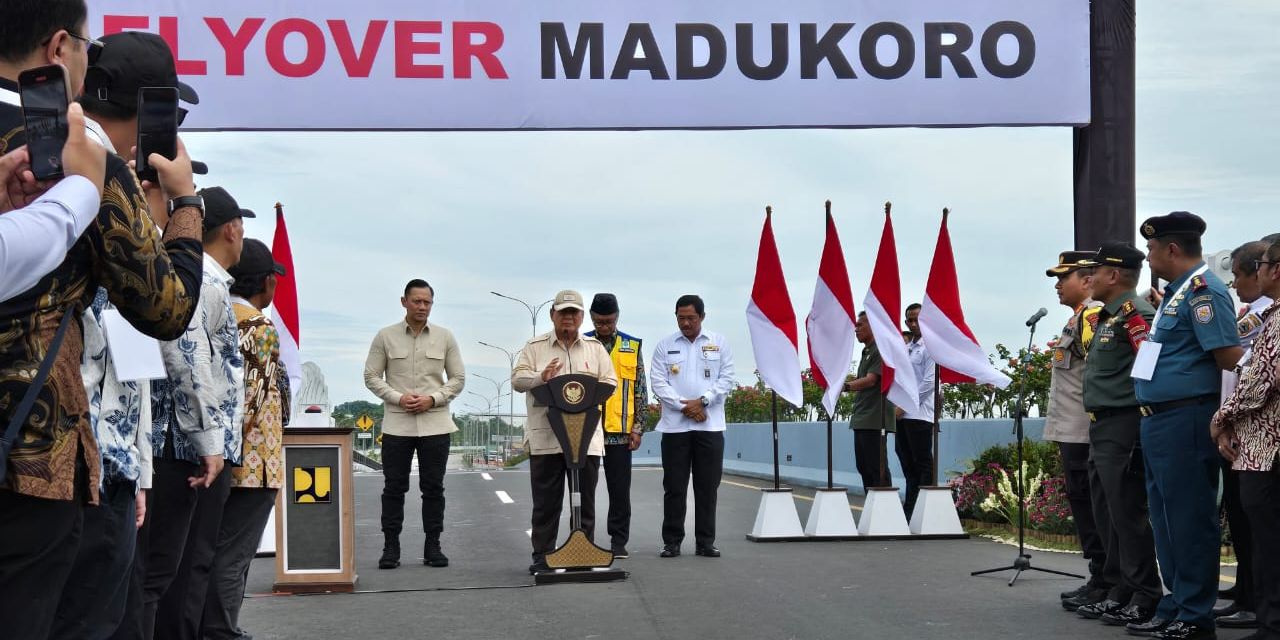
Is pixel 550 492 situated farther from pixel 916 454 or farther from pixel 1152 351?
pixel 916 454

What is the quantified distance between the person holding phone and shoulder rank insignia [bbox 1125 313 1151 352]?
18.9 ft

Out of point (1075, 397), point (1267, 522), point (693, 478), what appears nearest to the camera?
point (1267, 522)

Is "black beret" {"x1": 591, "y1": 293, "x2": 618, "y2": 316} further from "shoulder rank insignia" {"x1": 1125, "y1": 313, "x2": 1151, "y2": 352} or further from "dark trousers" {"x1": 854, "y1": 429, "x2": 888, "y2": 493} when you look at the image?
"shoulder rank insignia" {"x1": 1125, "y1": 313, "x2": 1151, "y2": 352}

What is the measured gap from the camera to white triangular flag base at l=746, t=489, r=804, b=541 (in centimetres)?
1180

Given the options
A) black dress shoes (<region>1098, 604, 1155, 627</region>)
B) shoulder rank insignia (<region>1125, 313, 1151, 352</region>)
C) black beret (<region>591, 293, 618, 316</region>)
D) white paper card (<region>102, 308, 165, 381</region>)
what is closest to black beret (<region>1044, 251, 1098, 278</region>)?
shoulder rank insignia (<region>1125, 313, 1151, 352</region>)

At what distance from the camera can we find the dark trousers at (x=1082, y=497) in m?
7.83

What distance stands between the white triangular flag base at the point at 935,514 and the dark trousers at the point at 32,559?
10382 mm

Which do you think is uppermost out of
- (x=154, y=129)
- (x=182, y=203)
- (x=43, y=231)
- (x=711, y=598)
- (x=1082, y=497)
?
(x=154, y=129)

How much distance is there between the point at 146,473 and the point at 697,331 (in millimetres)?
8459

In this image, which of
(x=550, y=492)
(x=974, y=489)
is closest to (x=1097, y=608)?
(x=550, y=492)

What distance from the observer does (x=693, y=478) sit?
10.8 metres

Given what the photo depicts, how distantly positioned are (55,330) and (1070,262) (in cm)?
692

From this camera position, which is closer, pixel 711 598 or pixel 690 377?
pixel 711 598

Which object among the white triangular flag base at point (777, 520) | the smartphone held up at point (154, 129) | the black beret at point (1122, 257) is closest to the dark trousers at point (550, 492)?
the white triangular flag base at point (777, 520)
